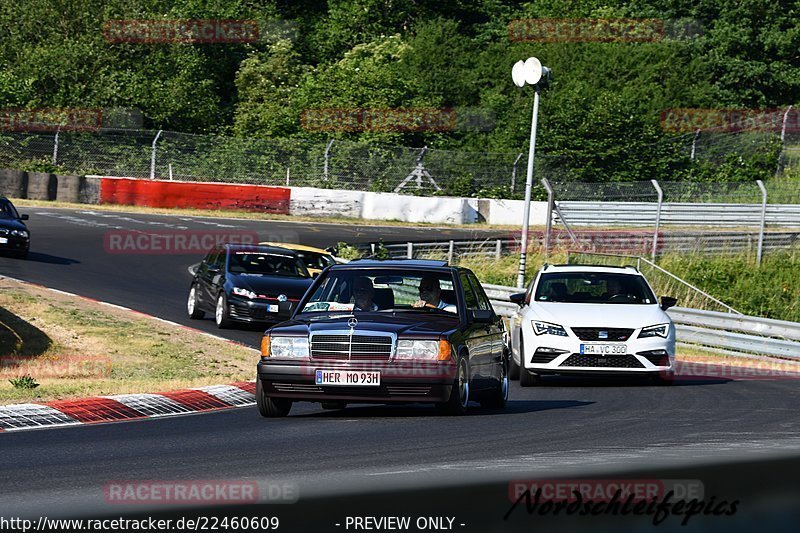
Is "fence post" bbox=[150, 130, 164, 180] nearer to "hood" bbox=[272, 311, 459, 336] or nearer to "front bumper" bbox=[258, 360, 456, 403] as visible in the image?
"hood" bbox=[272, 311, 459, 336]

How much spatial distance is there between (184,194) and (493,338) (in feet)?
111

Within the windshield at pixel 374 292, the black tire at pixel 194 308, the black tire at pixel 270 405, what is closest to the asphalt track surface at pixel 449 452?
the black tire at pixel 270 405

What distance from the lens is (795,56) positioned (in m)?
63.5

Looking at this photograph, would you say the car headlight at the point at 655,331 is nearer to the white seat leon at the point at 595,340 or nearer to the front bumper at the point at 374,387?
the white seat leon at the point at 595,340

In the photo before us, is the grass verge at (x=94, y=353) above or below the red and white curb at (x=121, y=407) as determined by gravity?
below

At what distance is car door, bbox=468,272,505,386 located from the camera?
12141 mm

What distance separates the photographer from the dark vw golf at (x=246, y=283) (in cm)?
2130

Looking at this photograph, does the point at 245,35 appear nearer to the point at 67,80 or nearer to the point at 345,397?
the point at 67,80

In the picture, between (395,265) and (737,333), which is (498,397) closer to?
(395,265)

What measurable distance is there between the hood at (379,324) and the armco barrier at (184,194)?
34.6 m

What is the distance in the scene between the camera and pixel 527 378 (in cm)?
1577

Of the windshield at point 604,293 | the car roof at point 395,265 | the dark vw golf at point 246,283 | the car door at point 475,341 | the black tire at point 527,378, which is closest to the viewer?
the car door at point 475,341

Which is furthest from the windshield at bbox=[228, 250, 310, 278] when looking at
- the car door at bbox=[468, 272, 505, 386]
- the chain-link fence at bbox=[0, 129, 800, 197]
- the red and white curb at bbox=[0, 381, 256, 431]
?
the chain-link fence at bbox=[0, 129, 800, 197]

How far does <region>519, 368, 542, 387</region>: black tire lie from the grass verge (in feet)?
10.8
